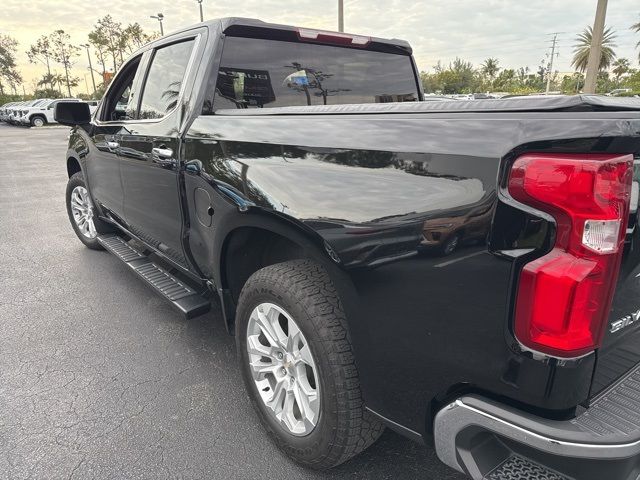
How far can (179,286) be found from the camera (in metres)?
3.09

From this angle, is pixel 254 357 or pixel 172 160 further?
pixel 172 160

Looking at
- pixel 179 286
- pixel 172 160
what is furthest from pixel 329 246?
pixel 179 286

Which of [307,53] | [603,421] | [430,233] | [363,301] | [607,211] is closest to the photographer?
[607,211]

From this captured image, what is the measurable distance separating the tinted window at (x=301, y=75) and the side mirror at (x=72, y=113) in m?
1.90

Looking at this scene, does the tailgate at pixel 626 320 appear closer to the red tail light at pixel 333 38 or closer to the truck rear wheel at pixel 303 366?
the truck rear wheel at pixel 303 366

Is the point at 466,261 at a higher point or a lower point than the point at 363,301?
higher

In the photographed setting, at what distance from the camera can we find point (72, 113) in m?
4.04

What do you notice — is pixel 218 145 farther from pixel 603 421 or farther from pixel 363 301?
pixel 603 421

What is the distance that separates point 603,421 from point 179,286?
249 centimetres

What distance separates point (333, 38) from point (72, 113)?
7.93ft

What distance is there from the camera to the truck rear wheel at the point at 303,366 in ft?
5.79

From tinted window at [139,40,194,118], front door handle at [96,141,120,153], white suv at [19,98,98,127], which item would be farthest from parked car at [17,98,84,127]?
tinted window at [139,40,194,118]

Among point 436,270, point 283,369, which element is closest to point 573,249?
point 436,270

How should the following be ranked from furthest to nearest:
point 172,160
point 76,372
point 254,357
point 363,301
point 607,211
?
1. point 76,372
2. point 172,160
3. point 254,357
4. point 363,301
5. point 607,211
